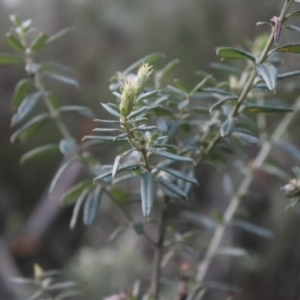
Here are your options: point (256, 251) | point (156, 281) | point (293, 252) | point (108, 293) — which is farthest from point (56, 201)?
point (156, 281)

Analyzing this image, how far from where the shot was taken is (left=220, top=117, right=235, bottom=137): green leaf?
517mm

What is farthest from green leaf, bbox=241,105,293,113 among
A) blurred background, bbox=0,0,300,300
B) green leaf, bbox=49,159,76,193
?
blurred background, bbox=0,0,300,300

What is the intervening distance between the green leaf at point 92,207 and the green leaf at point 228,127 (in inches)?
7.1

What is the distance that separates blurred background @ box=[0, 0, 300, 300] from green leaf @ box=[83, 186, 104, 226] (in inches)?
24.0

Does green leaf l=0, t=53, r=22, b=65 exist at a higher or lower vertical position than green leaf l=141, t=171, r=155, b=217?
higher

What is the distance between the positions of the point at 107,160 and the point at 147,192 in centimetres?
127

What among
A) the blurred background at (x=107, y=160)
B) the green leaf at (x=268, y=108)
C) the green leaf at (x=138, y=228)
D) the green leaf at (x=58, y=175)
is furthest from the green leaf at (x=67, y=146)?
the blurred background at (x=107, y=160)

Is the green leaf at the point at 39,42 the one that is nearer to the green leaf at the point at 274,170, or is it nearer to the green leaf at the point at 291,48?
the green leaf at the point at 291,48

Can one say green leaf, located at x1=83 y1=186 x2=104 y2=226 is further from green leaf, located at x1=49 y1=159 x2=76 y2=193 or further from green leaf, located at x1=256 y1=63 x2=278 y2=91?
green leaf, located at x1=256 y1=63 x2=278 y2=91

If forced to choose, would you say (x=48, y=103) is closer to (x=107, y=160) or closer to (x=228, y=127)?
(x=228, y=127)

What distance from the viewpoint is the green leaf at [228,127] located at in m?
0.52

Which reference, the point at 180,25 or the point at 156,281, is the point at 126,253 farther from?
the point at 180,25

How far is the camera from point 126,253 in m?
1.37

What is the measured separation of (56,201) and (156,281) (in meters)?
1.13
